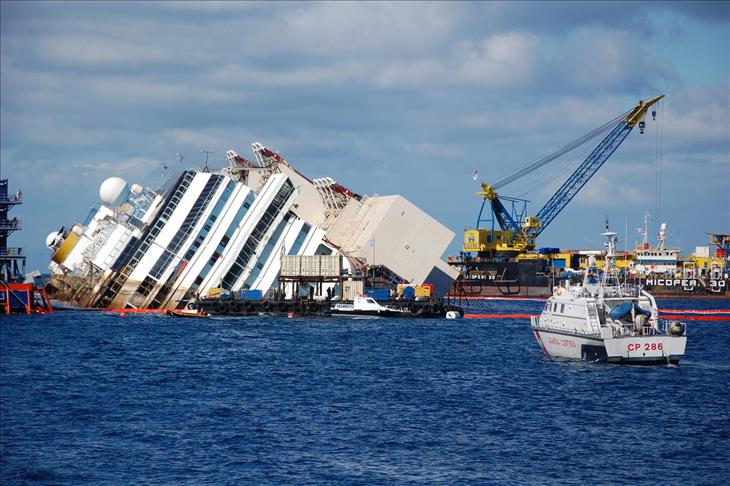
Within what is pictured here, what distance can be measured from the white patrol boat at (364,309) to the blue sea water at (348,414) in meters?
21.3

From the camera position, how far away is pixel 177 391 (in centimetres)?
4912

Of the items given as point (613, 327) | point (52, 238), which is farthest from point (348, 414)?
point (52, 238)

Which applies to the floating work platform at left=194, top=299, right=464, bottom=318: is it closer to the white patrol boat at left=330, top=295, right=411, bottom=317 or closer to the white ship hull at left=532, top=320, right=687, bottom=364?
the white patrol boat at left=330, top=295, right=411, bottom=317

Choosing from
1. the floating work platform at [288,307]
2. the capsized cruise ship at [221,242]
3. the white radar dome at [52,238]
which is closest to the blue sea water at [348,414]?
the floating work platform at [288,307]

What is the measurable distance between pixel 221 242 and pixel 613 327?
53.5 metres

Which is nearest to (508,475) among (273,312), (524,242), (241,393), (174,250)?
(241,393)

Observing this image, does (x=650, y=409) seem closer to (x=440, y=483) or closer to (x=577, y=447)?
(x=577, y=447)

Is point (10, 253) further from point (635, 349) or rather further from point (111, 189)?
point (635, 349)

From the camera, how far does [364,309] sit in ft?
307

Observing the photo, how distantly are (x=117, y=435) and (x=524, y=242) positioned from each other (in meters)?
163

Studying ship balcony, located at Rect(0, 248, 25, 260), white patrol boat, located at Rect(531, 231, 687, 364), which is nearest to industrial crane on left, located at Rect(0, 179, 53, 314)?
ship balcony, located at Rect(0, 248, 25, 260)

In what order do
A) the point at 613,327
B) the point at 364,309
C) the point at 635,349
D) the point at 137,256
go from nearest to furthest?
the point at 635,349
the point at 613,327
the point at 364,309
the point at 137,256

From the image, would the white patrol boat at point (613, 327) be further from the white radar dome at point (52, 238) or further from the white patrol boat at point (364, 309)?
the white radar dome at point (52, 238)

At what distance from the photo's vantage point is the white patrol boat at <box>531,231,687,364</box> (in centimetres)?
5575
